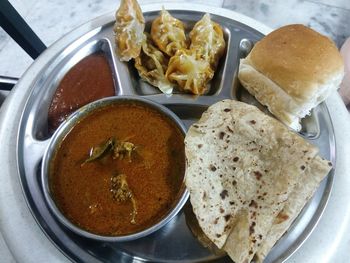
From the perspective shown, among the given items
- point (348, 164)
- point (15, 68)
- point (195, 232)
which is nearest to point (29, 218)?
point (195, 232)

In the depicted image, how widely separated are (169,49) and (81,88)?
1.50ft

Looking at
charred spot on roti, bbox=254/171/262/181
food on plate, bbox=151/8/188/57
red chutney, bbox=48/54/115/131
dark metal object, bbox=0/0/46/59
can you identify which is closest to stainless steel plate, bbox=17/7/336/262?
red chutney, bbox=48/54/115/131

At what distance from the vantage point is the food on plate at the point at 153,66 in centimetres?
162

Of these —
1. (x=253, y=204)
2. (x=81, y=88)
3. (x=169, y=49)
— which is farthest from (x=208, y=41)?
(x=253, y=204)

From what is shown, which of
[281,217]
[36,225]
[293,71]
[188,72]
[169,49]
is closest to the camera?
[281,217]

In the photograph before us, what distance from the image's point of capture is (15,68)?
2490 millimetres

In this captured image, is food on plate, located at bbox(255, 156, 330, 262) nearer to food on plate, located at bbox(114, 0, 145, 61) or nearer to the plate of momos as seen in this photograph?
the plate of momos

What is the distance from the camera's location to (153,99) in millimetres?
1577

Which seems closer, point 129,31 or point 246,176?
point 246,176

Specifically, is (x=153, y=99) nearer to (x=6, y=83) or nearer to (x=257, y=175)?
(x=257, y=175)

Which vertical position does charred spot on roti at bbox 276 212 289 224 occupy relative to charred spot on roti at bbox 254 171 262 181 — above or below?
below

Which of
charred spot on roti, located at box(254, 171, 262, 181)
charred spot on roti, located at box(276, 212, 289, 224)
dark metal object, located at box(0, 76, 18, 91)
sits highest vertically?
dark metal object, located at box(0, 76, 18, 91)

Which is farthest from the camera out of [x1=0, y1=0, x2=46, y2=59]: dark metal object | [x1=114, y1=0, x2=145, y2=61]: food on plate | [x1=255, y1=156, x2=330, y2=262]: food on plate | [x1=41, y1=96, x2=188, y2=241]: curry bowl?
[x1=0, y1=0, x2=46, y2=59]: dark metal object

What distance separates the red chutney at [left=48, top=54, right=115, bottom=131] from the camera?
1545 mm
